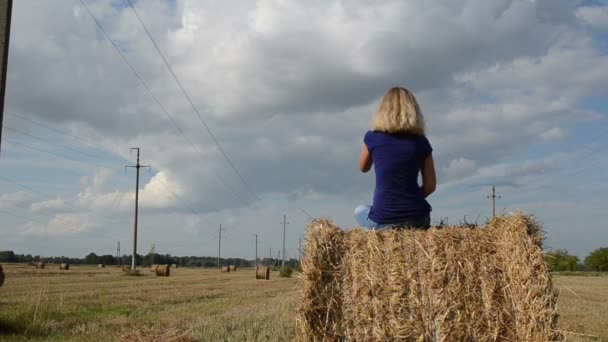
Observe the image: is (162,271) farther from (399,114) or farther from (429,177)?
(399,114)

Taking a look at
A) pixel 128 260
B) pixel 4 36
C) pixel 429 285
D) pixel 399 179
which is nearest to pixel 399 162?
pixel 399 179

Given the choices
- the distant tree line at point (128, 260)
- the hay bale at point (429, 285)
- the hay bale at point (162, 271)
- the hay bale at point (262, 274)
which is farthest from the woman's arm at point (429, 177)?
the distant tree line at point (128, 260)

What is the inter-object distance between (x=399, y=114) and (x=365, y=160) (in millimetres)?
566

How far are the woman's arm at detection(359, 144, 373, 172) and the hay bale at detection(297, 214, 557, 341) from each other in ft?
2.30

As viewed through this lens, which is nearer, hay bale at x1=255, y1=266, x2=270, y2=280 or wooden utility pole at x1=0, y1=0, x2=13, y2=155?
wooden utility pole at x1=0, y1=0, x2=13, y2=155

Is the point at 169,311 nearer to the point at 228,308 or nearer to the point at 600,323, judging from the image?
the point at 228,308

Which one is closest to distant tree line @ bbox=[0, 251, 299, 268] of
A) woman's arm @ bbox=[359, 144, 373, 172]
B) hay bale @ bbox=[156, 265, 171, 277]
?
hay bale @ bbox=[156, 265, 171, 277]

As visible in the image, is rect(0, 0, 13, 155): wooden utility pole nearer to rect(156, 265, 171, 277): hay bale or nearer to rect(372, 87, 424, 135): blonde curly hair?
rect(372, 87, 424, 135): blonde curly hair

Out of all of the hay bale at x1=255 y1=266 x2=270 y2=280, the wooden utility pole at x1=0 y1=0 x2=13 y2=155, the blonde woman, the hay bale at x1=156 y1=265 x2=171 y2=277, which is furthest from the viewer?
the hay bale at x1=156 y1=265 x2=171 y2=277

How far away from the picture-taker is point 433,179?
5391 mm

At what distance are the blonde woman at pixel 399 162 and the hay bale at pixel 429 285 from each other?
0.20 metres

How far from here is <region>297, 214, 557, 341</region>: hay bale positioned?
4543mm

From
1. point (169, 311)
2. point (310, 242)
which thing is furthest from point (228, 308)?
point (310, 242)

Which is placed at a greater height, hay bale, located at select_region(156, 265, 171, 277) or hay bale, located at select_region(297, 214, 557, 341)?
hay bale, located at select_region(297, 214, 557, 341)
